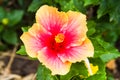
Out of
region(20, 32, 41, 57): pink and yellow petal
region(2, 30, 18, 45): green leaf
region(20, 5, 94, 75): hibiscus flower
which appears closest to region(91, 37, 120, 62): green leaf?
region(20, 5, 94, 75): hibiscus flower

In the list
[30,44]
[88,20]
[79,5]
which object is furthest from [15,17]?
[30,44]

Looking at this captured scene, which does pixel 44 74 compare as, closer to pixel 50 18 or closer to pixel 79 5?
pixel 50 18

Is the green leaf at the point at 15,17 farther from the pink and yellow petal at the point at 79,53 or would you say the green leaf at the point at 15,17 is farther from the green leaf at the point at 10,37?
the pink and yellow petal at the point at 79,53

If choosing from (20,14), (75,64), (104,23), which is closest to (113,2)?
(104,23)

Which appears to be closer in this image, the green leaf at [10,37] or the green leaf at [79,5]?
the green leaf at [79,5]

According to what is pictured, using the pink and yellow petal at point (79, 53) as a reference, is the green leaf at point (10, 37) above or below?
below

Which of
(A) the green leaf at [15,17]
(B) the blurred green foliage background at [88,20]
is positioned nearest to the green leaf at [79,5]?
(B) the blurred green foliage background at [88,20]

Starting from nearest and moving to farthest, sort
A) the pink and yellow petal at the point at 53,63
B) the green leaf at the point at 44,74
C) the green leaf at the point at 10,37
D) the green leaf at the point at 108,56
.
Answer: the pink and yellow petal at the point at 53,63 < the green leaf at the point at 44,74 < the green leaf at the point at 108,56 < the green leaf at the point at 10,37
